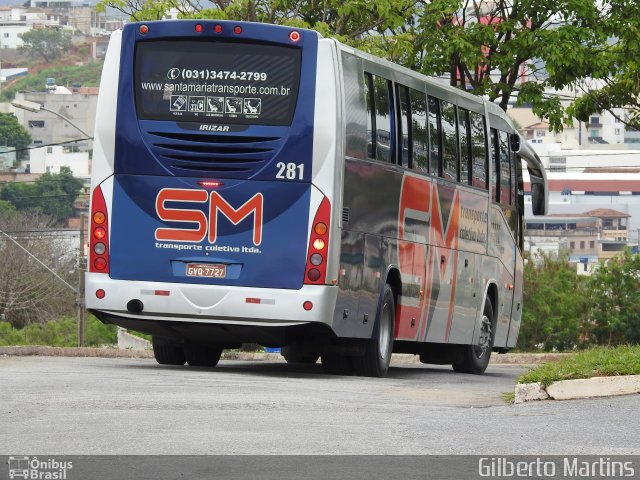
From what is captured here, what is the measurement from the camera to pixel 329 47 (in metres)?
16.1

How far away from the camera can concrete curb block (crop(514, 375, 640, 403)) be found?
13312mm

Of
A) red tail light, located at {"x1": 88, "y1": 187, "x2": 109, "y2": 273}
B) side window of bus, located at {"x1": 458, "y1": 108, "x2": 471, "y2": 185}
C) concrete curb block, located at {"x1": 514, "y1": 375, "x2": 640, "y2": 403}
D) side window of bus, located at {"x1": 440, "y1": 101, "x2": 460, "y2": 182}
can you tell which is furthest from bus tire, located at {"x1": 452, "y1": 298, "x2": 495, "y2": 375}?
concrete curb block, located at {"x1": 514, "y1": 375, "x2": 640, "y2": 403}

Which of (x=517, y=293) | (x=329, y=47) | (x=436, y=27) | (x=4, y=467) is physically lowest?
(x=4, y=467)

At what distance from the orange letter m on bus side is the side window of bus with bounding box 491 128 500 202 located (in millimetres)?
6511

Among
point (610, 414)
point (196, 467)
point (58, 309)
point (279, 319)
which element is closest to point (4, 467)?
point (196, 467)

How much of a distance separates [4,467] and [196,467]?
1.02m

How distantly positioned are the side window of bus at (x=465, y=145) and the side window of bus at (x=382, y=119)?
2752 millimetres

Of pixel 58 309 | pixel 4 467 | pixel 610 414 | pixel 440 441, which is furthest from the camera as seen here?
pixel 58 309

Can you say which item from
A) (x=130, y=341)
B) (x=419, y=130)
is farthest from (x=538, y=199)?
(x=130, y=341)

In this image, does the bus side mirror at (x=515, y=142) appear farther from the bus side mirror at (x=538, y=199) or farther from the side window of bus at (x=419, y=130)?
the side window of bus at (x=419, y=130)

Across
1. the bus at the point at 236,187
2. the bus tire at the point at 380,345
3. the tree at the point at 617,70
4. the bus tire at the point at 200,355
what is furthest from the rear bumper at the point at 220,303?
the tree at the point at 617,70

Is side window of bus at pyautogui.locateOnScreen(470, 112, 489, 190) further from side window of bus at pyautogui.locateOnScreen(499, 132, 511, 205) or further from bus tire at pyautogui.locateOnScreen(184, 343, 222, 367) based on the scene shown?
→ bus tire at pyautogui.locateOnScreen(184, 343, 222, 367)

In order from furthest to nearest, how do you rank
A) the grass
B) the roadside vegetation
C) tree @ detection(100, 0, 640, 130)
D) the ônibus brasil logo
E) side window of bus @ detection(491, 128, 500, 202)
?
1. the roadside vegetation
2. tree @ detection(100, 0, 640, 130)
3. side window of bus @ detection(491, 128, 500, 202)
4. the grass
5. the ônibus brasil logo

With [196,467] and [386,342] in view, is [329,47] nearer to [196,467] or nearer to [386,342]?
[386,342]
